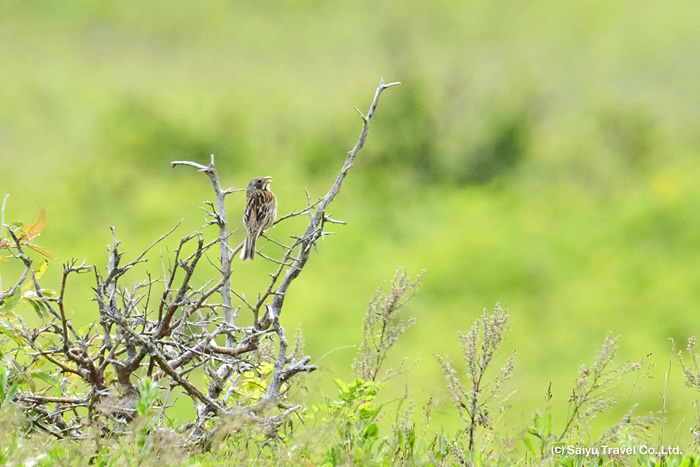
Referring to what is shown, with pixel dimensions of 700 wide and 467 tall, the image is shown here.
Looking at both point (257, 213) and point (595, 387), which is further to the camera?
point (257, 213)

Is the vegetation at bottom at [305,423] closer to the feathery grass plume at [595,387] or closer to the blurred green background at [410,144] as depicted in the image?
the feathery grass plume at [595,387]

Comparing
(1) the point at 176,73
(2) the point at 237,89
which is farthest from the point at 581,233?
(1) the point at 176,73

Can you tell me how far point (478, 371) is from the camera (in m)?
3.85

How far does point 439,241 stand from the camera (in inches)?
578

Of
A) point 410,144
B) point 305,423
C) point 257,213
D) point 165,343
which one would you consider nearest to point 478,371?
point 305,423

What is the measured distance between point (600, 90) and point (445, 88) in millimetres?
2660

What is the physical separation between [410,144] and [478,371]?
36.3 feet

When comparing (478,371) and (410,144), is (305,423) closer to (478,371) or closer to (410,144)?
(478,371)

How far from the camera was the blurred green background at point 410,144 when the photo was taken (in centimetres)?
1378

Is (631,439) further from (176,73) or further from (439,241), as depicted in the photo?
(176,73)

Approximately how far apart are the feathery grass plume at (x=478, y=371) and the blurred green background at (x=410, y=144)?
959 centimetres

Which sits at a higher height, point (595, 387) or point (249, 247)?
point (249, 247)

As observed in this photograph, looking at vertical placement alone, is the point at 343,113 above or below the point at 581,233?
above

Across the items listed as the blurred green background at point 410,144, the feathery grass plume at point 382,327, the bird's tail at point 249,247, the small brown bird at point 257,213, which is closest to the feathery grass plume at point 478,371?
the feathery grass plume at point 382,327
